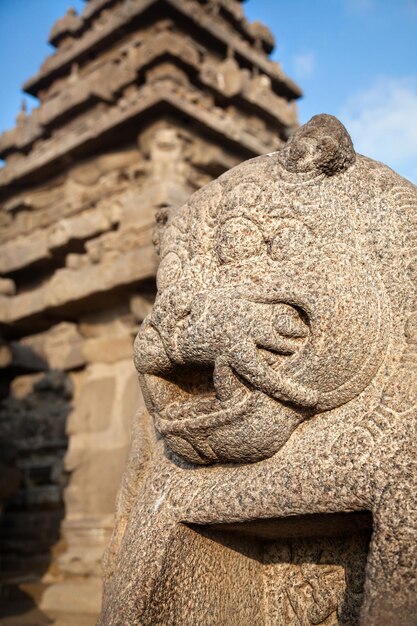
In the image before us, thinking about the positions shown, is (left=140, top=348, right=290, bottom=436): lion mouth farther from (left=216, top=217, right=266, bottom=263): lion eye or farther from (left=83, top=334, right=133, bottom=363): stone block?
(left=83, top=334, right=133, bottom=363): stone block

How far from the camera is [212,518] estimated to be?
4.82ft

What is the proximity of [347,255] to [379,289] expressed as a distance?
0.12 m

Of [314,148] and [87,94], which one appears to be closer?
[314,148]

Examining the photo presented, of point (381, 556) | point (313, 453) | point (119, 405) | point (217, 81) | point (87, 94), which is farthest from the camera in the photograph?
point (87, 94)

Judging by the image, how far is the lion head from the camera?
1.40 m

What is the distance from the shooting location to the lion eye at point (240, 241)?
1.51m

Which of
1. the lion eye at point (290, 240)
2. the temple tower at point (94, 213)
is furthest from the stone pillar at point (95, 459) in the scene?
the lion eye at point (290, 240)

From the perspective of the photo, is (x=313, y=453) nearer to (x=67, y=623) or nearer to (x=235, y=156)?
(x=67, y=623)

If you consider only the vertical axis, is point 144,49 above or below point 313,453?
above

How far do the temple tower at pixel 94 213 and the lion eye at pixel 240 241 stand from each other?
0.53m

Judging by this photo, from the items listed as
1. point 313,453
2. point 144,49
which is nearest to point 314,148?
point 313,453

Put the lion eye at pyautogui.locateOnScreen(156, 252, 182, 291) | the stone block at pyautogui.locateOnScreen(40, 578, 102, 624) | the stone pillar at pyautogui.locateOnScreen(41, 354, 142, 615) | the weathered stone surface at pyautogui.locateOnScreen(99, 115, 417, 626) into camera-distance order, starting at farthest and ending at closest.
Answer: the stone pillar at pyautogui.locateOnScreen(41, 354, 142, 615)
the stone block at pyautogui.locateOnScreen(40, 578, 102, 624)
the lion eye at pyautogui.locateOnScreen(156, 252, 182, 291)
the weathered stone surface at pyautogui.locateOnScreen(99, 115, 417, 626)

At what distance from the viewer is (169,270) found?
1.65m

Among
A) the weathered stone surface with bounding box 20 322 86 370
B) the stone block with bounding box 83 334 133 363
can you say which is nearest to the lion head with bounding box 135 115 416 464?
the stone block with bounding box 83 334 133 363
